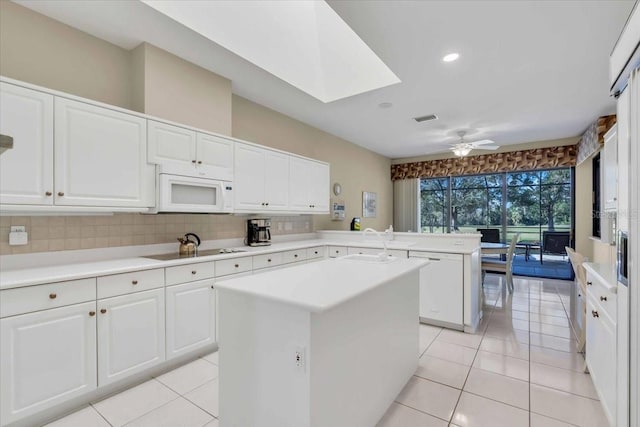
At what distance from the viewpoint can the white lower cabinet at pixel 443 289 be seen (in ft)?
10.8

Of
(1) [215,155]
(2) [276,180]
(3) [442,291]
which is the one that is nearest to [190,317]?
(1) [215,155]

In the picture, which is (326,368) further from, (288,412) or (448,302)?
(448,302)

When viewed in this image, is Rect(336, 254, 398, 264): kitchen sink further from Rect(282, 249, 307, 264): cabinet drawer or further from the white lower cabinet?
Rect(282, 249, 307, 264): cabinet drawer

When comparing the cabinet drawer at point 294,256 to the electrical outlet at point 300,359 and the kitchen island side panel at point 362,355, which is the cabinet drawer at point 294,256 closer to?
the kitchen island side panel at point 362,355

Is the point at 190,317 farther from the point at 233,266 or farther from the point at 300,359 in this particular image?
the point at 300,359

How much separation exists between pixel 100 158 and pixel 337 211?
12.8 ft

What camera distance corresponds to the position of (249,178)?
136 inches

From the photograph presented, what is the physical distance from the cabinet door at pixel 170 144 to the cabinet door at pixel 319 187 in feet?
6.38

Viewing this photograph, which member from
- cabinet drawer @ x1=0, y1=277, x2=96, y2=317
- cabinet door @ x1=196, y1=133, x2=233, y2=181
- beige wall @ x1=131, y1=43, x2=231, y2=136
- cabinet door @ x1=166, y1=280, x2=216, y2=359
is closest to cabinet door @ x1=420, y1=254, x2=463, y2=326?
cabinet door @ x1=166, y1=280, x2=216, y2=359

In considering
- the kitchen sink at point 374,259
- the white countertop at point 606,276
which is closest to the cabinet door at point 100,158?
the kitchen sink at point 374,259

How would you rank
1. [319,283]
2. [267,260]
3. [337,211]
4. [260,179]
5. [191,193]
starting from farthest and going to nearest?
1. [337,211]
2. [260,179]
3. [267,260]
4. [191,193]
5. [319,283]

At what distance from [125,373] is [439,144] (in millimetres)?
6213

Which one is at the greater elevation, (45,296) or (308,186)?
(308,186)

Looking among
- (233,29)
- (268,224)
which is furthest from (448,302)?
(233,29)
